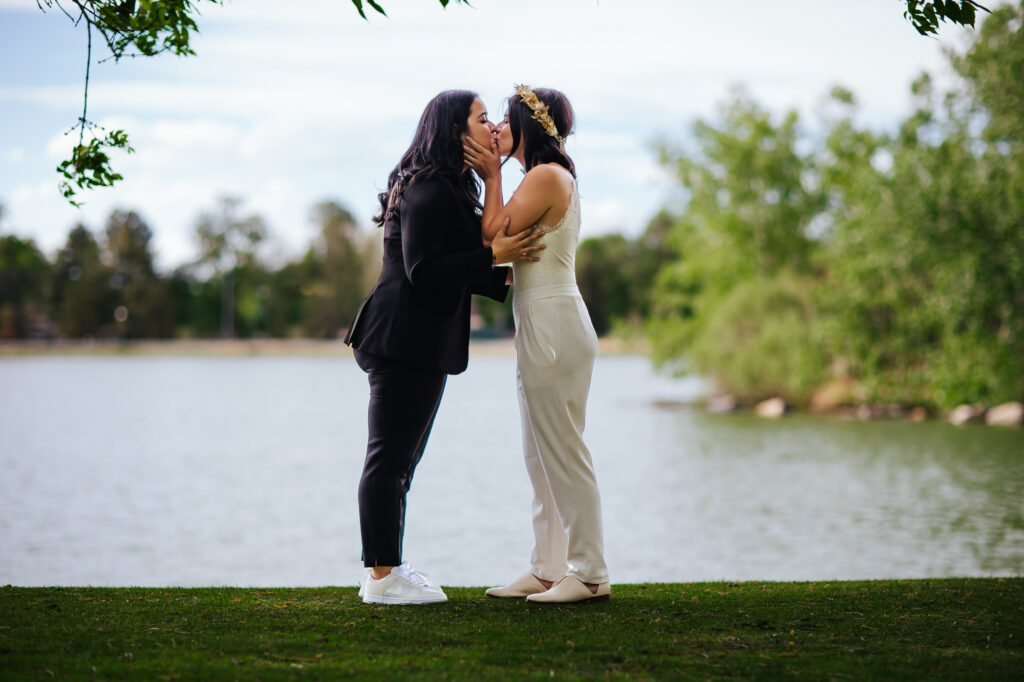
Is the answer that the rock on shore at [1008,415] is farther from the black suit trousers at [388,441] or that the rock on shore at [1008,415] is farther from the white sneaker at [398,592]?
the black suit trousers at [388,441]

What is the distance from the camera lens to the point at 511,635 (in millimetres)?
3949

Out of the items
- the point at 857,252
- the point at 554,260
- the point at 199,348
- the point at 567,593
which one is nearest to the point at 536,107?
the point at 554,260

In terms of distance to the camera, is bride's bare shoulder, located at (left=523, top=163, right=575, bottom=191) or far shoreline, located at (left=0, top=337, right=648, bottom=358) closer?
bride's bare shoulder, located at (left=523, top=163, right=575, bottom=191)

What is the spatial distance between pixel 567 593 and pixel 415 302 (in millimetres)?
1409

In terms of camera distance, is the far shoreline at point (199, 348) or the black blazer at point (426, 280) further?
the far shoreline at point (199, 348)

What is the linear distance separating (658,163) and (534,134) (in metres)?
31.9

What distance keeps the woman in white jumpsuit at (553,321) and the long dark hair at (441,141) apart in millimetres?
68

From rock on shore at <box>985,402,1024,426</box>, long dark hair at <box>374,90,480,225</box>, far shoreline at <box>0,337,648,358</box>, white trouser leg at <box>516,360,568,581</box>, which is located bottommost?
far shoreline at <box>0,337,648,358</box>

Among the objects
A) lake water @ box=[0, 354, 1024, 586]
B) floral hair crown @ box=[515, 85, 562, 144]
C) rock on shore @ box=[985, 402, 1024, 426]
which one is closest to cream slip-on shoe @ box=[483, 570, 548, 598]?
floral hair crown @ box=[515, 85, 562, 144]

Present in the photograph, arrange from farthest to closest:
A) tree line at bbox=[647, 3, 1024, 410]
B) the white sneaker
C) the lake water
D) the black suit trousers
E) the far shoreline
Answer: the far shoreline < tree line at bbox=[647, 3, 1024, 410] < the lake water < the white sneaker < the black suit trousers

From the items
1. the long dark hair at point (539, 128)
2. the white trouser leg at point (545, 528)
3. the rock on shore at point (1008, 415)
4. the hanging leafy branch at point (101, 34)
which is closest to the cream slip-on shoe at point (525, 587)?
the white trouser leg at point (545, 528)

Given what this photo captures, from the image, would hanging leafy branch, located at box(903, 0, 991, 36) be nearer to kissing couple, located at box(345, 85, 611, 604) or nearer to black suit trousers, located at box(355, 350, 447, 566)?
kissing couple, located at box(345, 85, 611, 604)

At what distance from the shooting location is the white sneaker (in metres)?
4.56

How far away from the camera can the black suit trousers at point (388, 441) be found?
14.6 ft
